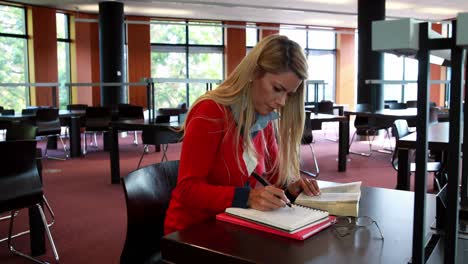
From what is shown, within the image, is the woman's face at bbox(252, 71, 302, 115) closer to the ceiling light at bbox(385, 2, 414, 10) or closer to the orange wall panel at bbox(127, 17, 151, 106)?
the ceiling light at bbox(385, 2, 414, 10)

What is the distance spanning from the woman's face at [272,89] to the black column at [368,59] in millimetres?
7210

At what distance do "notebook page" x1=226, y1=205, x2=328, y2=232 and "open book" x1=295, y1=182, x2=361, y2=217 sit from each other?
0.24 ft

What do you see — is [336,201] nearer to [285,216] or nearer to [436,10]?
[285,216]

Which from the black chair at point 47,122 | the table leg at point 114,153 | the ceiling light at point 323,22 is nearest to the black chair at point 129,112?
the black chair at point 47,122

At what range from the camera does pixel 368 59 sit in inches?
341

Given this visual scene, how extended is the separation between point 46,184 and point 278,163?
405 cm

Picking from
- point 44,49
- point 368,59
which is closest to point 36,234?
point 368,59

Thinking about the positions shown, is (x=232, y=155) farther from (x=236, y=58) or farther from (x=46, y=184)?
(x=236, y=58)

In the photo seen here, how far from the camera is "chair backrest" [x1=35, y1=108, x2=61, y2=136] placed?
20.8 ft

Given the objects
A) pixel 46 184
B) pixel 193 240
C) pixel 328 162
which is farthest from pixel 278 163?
pixel 328 162

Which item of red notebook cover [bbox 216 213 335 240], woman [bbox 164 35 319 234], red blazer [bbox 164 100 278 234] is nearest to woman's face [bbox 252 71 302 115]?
woman [bbox 164 35 319 234]

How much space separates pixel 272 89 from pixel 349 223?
18.9 inches

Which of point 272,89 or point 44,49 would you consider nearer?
point 272,89

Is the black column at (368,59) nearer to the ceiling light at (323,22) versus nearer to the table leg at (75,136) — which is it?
the ceiling light at (323,22)
